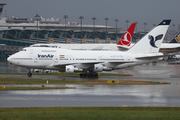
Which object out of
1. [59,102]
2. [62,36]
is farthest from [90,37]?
[59,102]

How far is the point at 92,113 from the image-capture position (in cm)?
1659

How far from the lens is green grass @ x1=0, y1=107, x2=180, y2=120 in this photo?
51.2ft

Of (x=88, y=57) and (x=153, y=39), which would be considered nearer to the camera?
(x=88, y=57)

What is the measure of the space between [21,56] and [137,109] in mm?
29526

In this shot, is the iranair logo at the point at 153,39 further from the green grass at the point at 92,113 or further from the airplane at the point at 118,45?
the airplane at the point at 118,45

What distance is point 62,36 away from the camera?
178 meters

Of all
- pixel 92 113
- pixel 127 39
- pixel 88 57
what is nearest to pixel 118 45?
pixel 127 39

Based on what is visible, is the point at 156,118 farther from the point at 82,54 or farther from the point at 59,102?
the point at 82,54

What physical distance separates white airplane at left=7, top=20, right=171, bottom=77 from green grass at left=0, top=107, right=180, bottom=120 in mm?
23969

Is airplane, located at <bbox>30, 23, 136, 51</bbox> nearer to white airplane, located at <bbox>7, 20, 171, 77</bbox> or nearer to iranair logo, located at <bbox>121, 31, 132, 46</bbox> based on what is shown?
iranair logo, located at <bbox>121, 31, 132, 46</bbox>

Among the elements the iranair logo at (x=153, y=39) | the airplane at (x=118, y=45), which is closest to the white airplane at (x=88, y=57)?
the iranair logo at (x=153, y=39)

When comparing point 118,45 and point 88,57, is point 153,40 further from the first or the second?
point 118,45

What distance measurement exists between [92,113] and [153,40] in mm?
31336

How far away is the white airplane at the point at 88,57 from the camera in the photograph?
43.2 meters
